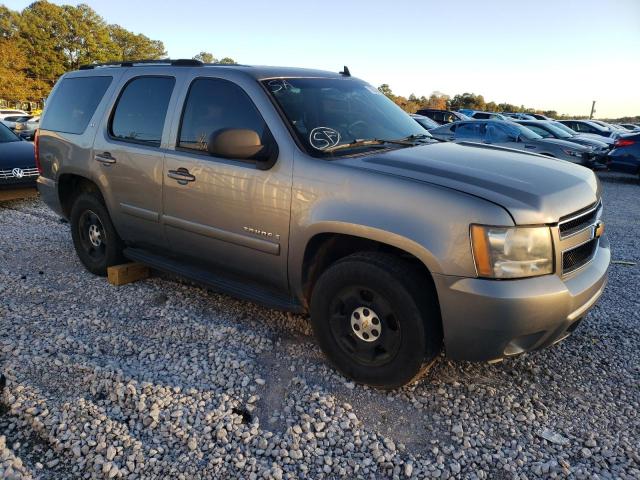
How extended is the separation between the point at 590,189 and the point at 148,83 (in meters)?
3.40

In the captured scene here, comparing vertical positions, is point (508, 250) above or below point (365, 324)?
above

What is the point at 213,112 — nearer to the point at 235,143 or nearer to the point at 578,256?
the point at 235,143

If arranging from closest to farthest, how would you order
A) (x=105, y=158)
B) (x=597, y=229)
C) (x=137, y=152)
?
(x=597, y=229) < (x=137, y=152) < (x=105, y=158)

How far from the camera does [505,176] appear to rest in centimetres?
282

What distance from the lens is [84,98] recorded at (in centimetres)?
473

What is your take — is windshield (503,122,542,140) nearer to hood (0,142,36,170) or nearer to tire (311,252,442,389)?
hood (0,142,36,170)

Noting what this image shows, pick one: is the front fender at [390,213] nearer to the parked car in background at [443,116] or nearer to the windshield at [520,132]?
the windshield at [520,132]

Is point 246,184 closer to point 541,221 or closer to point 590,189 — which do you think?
point 541,221

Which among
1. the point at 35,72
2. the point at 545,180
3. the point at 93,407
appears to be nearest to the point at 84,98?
the point at 93,407

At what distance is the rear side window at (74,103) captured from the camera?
4.60 m

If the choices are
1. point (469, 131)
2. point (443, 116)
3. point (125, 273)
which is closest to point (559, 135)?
point (469, 131)

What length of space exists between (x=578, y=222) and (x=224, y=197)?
2202 mm

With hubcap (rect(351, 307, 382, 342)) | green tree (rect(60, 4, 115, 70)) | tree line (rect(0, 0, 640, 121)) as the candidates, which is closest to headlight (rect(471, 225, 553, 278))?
hubcap (rect(351, 307, 382, 342))

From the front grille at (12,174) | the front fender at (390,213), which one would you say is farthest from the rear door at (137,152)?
the front grille at (12,174)
